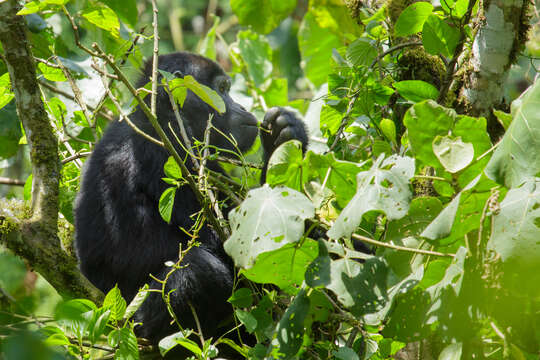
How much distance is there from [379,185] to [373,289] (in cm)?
25

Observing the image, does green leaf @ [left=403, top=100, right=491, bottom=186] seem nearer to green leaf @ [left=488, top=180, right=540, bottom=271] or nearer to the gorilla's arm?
green leaf @ [left=488, top=180, right=540, bottom=271]

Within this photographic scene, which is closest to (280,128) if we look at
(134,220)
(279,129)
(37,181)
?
(279,129)

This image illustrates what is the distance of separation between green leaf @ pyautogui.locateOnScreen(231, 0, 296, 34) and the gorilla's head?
453 millimetres

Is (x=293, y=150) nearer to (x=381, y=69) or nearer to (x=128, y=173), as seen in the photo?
(x=381, y=69)

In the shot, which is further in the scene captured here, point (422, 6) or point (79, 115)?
point (79, 115)

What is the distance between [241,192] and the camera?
7.21 ft

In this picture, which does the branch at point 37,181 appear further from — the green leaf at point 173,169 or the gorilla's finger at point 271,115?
the gorilla's finger at point 271,115

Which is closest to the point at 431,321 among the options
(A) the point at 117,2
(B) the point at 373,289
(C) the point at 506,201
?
(B) the point at 373,289

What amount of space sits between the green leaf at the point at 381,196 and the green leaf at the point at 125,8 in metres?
2.34

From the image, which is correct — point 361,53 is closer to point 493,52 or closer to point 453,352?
point 493,52

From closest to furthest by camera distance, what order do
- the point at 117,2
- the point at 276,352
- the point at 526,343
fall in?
the point at 526,343 → the point at 276,352 → the point at 117,2

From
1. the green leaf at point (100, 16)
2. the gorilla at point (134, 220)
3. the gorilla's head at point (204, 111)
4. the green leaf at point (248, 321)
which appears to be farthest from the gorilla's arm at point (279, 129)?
the green leaf at point (248, 321)

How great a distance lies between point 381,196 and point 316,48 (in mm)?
3227

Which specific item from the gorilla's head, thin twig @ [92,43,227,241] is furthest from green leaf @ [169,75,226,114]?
the gorilla's head
